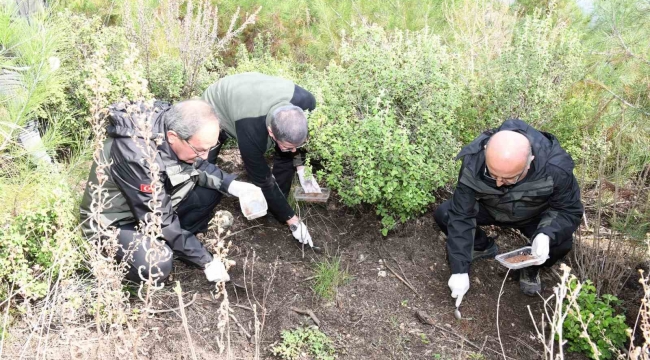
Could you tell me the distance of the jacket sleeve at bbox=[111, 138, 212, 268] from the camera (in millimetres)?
2721

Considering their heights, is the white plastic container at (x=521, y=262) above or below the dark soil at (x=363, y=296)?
above

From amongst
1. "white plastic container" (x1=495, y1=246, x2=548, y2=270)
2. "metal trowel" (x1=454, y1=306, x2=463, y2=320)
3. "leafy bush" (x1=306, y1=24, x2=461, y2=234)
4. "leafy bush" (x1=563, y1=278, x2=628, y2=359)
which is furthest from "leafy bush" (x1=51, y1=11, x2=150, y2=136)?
"leafy bush" (x1=563, y1=278, x2=628, y2=359)

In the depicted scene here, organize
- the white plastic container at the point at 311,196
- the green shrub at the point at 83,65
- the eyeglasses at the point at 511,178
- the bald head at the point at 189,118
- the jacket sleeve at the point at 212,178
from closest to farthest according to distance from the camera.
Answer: the bald head at the point at 189,118 → the eyeglasses at the point at 511,178 → the jacket sleeve at the point at 212,178 → the white plastic container at the point at 311,196 → the green shrub at the point at 83,65

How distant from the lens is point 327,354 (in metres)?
Answer: 2.86

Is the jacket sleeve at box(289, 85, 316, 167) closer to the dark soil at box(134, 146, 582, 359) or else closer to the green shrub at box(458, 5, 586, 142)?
the dark soil at box(134, 146, 582, 359)

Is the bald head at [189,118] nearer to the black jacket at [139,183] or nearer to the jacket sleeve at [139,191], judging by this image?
the black jacket at [139,183]

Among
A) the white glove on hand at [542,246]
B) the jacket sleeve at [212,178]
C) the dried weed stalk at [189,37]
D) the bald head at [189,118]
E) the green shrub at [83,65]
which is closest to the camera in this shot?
the bald head at [189,118]

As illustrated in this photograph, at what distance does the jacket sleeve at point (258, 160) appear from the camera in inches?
131

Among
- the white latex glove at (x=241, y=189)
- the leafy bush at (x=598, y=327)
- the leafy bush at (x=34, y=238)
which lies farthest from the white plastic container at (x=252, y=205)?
the leafy bush at (x=598, y=327)

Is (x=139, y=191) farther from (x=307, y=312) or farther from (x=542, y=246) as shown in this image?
(x=542, y=246)

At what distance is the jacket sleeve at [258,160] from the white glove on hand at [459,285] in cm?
114

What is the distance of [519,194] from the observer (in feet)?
10.5

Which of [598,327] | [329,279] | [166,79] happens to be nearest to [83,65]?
[166,79]

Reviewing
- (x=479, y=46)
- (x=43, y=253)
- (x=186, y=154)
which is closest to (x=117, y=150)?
(x=186, y=154)
